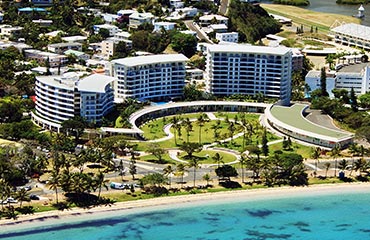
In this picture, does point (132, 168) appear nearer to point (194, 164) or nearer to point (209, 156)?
point (194, 164)

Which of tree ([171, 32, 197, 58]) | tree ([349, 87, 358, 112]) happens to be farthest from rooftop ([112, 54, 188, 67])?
tree ([171, 32, 197, 58])

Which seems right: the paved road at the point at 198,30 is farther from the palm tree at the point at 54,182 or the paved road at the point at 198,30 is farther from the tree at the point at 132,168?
the palm tree at the point at 54,182

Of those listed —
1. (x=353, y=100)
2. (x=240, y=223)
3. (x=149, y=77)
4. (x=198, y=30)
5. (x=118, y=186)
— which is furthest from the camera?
(x=198, y=30)

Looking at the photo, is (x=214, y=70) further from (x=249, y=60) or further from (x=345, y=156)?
(x=345, y=156)

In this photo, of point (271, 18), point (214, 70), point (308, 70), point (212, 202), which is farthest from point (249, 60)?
point (271, 18)

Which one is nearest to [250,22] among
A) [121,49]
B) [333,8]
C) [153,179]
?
[121,49]

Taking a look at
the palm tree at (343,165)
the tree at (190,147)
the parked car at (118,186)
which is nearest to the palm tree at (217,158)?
the tree at (190,147)
